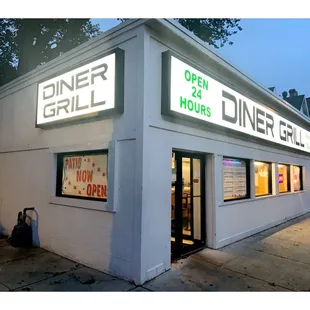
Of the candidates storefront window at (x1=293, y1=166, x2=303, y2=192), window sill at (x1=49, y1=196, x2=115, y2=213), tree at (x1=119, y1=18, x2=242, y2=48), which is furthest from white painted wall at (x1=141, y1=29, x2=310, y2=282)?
tree at (x1=119, y1=18, x2=242, y2=48)

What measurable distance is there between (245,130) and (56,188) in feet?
15.8

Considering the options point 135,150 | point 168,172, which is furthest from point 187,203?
point 135,150

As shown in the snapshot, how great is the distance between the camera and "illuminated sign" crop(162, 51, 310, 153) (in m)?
4.37

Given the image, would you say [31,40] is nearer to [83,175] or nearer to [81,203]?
[83,175]

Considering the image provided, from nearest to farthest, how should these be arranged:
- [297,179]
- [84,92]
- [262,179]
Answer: [84,92]
[262,179]
[297,179]

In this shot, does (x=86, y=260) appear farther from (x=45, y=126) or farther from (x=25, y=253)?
(x=45, y=126)

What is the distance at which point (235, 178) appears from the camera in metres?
6.64

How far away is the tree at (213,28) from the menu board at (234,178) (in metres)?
13.0

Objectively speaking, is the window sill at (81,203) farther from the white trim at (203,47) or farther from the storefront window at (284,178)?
the storefront window at (284,178)

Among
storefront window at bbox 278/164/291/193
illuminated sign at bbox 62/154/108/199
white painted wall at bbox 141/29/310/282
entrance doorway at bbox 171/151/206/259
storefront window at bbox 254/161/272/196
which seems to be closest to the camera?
white painted wall at bbox 141/29/310/282

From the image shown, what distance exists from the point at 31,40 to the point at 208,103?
43.5 feet

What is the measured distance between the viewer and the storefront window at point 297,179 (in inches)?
410

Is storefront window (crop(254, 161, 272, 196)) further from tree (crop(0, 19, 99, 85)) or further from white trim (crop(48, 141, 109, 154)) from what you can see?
tree (crop(0, 19, 99, 85))

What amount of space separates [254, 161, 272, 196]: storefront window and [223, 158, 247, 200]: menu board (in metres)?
0.83
